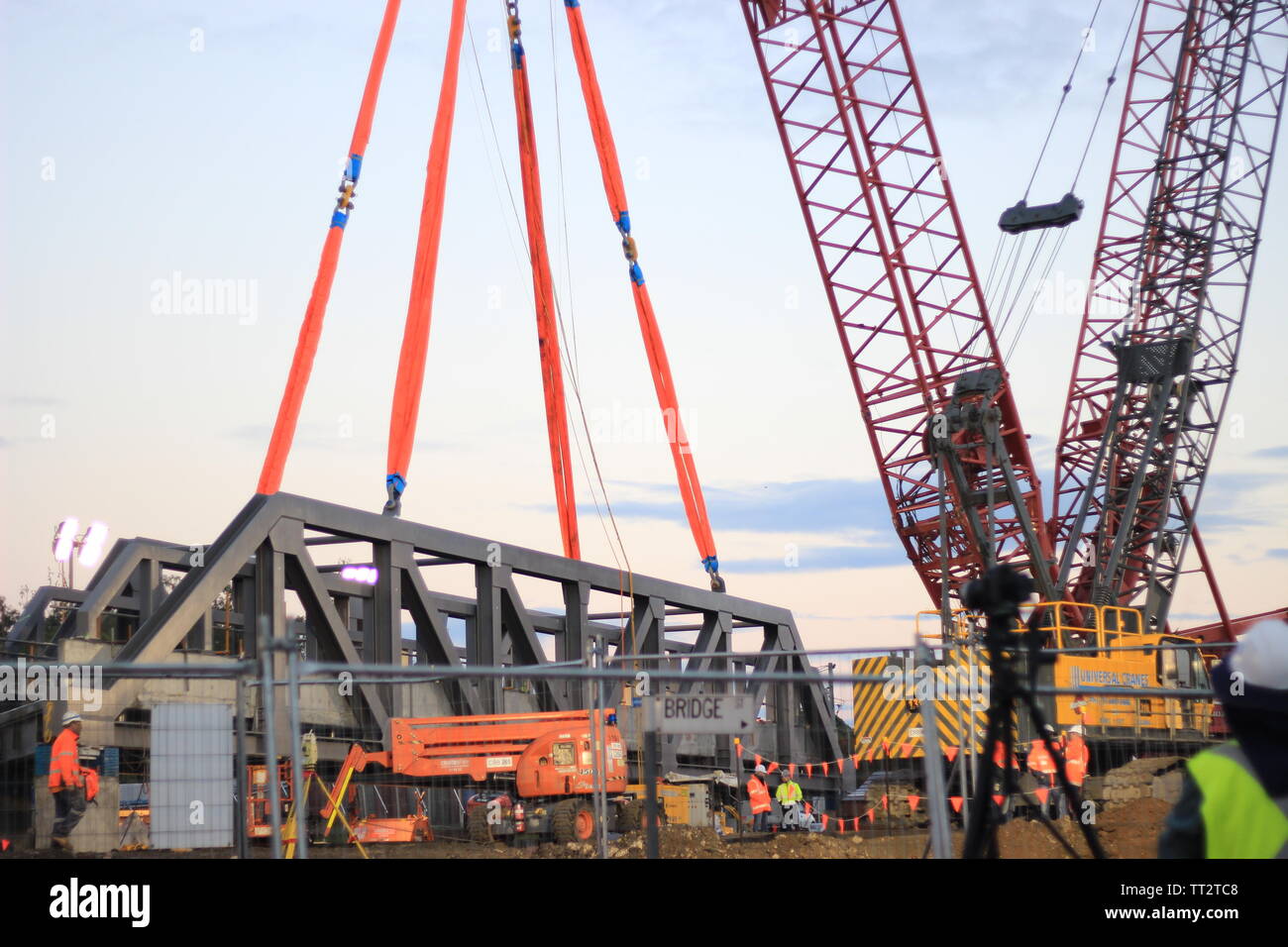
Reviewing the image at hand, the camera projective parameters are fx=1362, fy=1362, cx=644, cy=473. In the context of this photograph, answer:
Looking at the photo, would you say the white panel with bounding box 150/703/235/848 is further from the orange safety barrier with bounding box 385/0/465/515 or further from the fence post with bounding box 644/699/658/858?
the orange safety barrier with bounding box 385/0/465/515

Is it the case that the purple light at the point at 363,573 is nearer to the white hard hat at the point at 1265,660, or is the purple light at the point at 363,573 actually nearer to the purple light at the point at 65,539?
the purple light at the point at 65,539

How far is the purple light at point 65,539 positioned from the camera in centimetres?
2423

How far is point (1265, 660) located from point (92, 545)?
23.6 m

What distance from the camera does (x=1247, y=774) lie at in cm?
373

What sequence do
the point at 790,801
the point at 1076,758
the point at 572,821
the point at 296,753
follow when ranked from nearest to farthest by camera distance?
the point at 296,753
the point at 1076,758
the point at 572,821
the point at 790,801

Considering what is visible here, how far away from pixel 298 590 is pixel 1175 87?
26690 millimetres

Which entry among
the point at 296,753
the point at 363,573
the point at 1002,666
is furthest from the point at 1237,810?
the point at 363,573

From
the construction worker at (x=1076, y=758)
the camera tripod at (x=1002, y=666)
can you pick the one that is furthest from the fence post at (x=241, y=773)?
the construction worker at (x=1076, y=758)

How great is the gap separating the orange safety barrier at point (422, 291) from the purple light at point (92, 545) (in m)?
5.83

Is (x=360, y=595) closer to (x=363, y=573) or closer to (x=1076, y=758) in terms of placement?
(x=363, y=573)

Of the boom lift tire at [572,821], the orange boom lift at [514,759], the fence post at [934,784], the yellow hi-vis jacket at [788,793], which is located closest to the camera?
the fence post at [934,784]

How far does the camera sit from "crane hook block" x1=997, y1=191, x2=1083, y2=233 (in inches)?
1193
